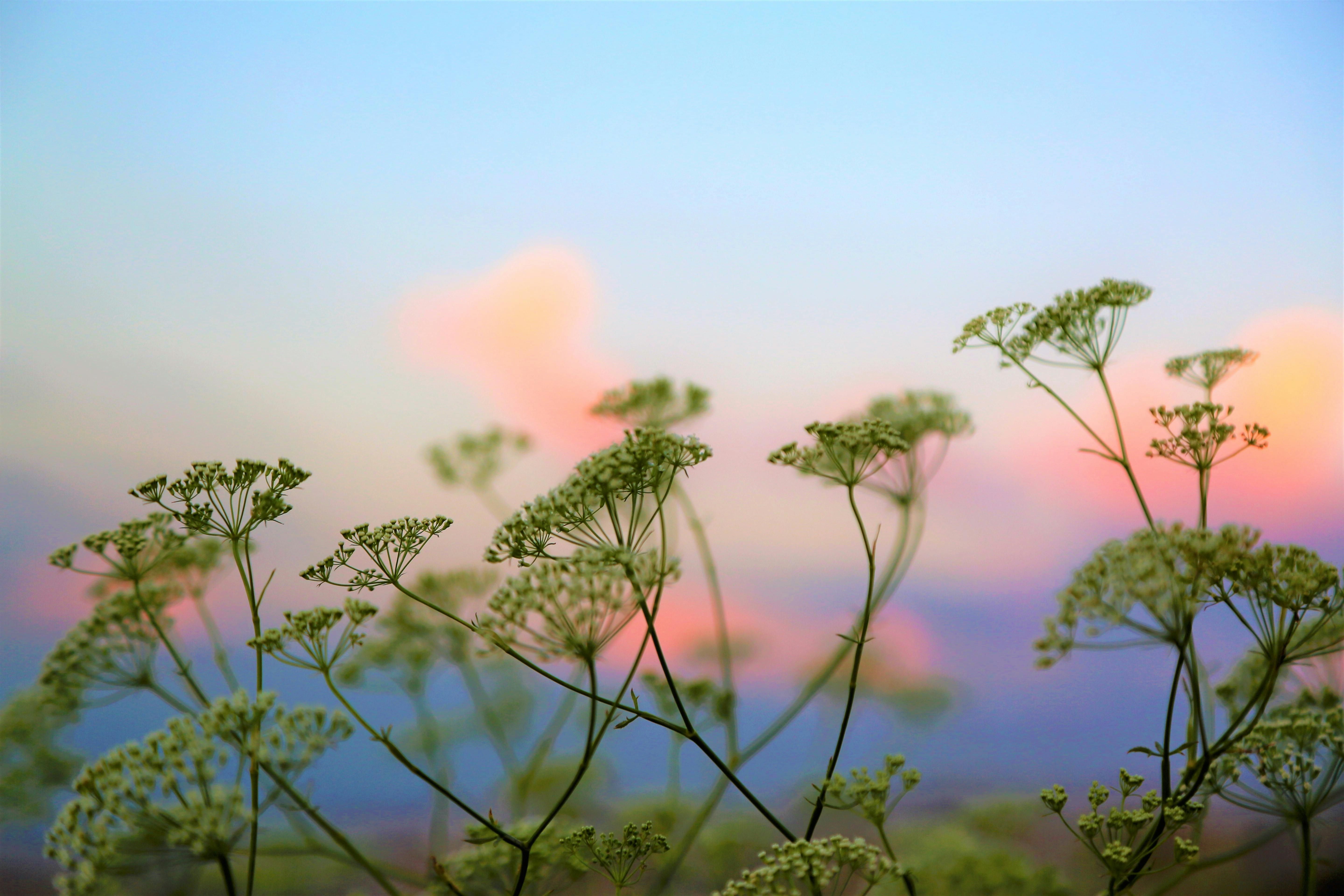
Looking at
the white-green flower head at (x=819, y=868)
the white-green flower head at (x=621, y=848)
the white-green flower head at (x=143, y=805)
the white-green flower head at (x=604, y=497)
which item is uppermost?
the white-green flower head at (x=604, y=497)

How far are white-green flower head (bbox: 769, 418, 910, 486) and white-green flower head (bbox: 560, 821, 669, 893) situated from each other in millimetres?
1743

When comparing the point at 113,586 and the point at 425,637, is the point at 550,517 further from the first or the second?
the point at 113,586

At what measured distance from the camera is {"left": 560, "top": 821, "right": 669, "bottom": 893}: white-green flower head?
10.9 feet

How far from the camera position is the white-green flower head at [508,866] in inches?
144

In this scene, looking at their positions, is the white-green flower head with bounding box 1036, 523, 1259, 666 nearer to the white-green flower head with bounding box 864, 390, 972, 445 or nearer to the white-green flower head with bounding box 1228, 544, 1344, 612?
the white-green flower head with bounding box 1228, 544, 1344, 612

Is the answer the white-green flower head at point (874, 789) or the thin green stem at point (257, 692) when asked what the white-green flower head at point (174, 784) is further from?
the white-green flower head at point (874, 789)

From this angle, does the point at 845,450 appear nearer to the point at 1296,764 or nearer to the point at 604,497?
the point at 604,497

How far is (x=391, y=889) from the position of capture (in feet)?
10.5

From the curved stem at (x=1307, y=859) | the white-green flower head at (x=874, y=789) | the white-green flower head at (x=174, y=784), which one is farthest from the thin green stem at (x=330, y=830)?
the curved stem at (x=1307, y=859)

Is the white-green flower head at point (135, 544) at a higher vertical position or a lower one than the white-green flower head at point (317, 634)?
higher

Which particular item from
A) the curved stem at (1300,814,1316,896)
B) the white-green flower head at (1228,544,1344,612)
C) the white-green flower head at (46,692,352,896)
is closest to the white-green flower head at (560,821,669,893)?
the white-green flower head at (46,692,352,896)

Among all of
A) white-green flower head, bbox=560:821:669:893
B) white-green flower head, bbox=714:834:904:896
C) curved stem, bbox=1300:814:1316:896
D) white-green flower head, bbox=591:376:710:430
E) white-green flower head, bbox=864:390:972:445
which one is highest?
white-green flower head, bbox=591:376:710:430

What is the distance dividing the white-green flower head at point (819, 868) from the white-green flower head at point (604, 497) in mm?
1285

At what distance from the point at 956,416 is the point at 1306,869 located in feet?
10.0
